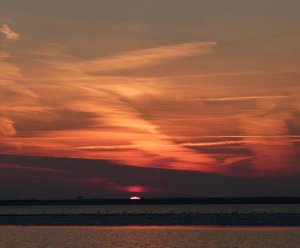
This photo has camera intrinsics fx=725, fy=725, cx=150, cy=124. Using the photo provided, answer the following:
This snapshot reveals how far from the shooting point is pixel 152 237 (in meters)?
67.7

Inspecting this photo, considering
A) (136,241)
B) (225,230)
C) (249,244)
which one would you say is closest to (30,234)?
(136,241)

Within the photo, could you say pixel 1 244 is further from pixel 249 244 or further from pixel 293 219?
pixel 293 219

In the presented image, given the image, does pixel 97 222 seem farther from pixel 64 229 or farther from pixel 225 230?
pixel 225 230

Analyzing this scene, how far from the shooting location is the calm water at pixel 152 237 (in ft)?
197

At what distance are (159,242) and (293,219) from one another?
116ft

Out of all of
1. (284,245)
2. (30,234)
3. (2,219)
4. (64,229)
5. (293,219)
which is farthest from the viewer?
(2,219)

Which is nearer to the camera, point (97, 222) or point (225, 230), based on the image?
point (225, 230)

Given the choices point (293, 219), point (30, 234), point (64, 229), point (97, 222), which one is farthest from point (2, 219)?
point (293, 219)

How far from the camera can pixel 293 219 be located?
92.7 meters

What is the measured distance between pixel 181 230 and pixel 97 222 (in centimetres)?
2219

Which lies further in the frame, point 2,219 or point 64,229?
point 2,219

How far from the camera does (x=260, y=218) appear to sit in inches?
3743

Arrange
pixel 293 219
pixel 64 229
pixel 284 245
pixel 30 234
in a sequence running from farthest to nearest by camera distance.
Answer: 1. pixel 293 219
2. pixel 64 229
3. pixel 30 234
4. pixel 284 245

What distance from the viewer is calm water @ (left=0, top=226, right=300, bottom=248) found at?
60.0 meters
